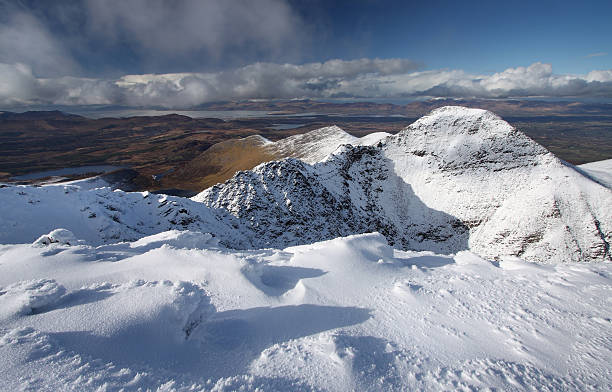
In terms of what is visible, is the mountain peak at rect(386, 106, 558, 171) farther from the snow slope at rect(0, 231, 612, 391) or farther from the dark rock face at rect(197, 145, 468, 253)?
the snow slope at rect(0, 231, 612, 391)

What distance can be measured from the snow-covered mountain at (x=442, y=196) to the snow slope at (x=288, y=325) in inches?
1376

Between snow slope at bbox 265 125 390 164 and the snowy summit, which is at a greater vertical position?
the snowy summit

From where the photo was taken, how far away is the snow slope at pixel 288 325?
19.4 ft

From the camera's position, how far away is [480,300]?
11.3m

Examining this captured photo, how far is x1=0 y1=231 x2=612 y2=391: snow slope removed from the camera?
5.90 m

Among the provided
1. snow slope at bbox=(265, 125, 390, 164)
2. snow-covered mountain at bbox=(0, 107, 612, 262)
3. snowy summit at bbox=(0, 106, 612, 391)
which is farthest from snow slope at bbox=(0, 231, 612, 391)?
snow slope at bbox=(265, 125, 390, 164)

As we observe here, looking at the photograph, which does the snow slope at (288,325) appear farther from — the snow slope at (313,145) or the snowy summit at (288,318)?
the snow slope at (313,145)

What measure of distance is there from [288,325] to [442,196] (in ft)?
223

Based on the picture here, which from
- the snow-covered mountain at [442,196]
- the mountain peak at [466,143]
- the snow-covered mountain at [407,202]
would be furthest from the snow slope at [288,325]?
the mountain peak at [466,143]

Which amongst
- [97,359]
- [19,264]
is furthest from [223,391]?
[19,264]

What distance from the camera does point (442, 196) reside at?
66.3 m

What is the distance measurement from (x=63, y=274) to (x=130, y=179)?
162 m

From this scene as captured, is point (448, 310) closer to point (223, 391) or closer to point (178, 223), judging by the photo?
point (223, 391)

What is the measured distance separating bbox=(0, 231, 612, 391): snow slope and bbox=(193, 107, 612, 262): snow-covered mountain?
34954 millimetres
